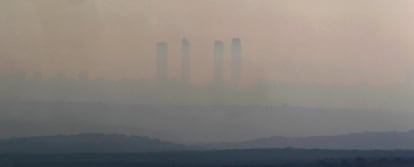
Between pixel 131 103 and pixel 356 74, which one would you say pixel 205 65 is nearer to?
pixel 131 103

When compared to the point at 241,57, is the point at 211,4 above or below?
above

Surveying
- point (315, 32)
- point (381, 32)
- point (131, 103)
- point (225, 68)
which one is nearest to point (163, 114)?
point (131, 103)

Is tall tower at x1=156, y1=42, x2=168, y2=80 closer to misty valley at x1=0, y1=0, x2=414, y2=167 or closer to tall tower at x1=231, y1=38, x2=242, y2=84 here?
misty valley at x1=0, y1=0, x2=414, y2=167

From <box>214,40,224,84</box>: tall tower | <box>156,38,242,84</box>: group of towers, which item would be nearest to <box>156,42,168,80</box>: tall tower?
<box>156,38,242,84</box>: group of towers

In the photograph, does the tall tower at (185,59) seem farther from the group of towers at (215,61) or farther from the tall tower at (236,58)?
the tall tower at (236,58)

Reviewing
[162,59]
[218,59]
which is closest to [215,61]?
[218,59]

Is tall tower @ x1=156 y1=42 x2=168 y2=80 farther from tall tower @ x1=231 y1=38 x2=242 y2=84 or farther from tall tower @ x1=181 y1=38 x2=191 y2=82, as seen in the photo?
tall tower @ x1=231 y1=38 x2=242 y2=84
